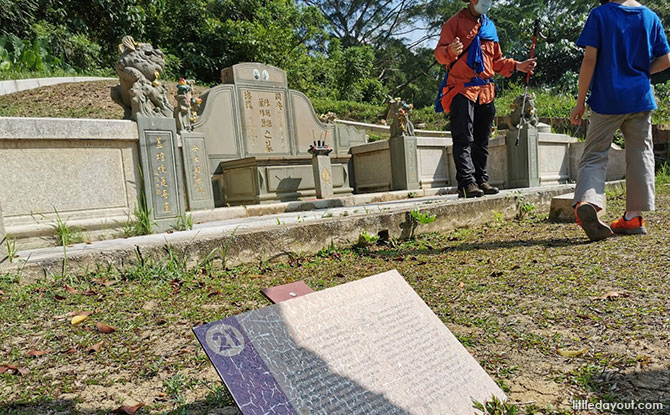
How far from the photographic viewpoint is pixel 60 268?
249 centimetres

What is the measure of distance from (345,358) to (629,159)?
3.10 metres

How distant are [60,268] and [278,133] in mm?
7446

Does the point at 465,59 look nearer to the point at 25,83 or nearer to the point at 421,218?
the point at 421,218

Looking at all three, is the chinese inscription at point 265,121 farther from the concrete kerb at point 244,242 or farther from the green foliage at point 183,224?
the concrete kerb at point 244,242

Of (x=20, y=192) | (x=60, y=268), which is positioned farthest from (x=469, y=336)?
(x=20, y=192)

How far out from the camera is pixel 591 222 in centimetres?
303

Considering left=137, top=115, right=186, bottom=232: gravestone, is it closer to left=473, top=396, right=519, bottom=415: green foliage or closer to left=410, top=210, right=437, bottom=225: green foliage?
left=410, top=210, right=437, bottom=225: green foliage

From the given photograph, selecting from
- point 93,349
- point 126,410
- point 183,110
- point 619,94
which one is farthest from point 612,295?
point 183,110

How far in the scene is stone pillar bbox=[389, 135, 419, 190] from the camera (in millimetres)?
8234

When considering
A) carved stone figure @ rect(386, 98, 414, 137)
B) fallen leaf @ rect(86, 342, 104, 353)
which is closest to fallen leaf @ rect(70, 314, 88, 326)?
fallen leaf @ rect(86, 342, 104, 353)

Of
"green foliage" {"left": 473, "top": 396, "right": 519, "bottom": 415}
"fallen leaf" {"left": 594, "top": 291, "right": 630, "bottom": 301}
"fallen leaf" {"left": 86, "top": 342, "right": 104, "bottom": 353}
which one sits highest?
"green foliage" {"left": 473, "top": 396, "right": 519, "bottom": 415}

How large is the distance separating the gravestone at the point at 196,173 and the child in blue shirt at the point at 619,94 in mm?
5269

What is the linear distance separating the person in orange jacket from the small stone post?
3.36 meters

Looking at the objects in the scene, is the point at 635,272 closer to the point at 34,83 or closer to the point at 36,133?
the point at 36,133
